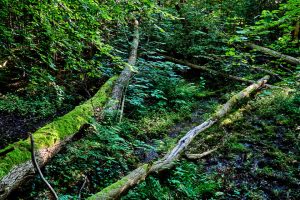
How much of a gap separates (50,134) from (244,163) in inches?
199

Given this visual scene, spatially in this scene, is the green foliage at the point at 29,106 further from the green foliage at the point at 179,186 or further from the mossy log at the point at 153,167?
the green foliage at the point at 179,186

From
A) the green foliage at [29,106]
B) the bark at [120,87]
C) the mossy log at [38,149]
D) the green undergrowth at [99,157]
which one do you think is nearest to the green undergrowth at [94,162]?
the green undergrowth at [99,157]


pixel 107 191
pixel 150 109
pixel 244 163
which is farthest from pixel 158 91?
pixel 107 191

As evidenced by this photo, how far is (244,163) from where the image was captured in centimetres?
650

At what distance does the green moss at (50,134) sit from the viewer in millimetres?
4566

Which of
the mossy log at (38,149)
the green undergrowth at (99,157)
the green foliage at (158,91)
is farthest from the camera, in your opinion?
the green foliage at (158,91)

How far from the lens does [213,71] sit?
13375 mm

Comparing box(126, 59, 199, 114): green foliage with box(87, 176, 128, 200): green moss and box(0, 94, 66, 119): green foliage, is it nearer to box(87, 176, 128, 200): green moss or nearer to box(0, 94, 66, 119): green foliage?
box(0, 94, 66, 119): green foliage

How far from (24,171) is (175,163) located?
3.35 m

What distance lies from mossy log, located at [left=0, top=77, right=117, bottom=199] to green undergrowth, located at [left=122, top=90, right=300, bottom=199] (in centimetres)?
204

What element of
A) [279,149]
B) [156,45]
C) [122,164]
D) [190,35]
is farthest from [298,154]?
[156,45]

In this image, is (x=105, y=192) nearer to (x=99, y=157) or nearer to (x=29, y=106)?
(x=99, y=157)

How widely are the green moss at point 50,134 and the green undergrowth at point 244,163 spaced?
2.21 metres

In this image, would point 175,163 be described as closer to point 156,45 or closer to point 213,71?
point 213,71
